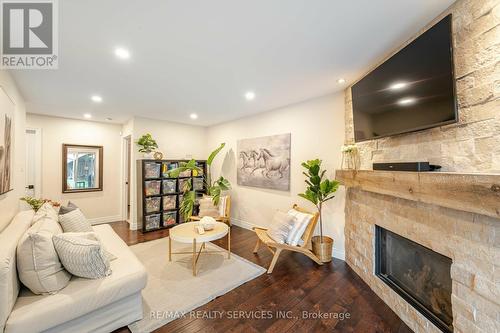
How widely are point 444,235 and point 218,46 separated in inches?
92.1

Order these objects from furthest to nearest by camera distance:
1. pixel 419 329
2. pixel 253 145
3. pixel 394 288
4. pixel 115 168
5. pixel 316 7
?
pixel 115 168 < pixel 253 145 < pixel 394 288 < pixel 419 329 < pixel 316 7

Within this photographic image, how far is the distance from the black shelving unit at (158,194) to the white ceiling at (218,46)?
5.13ft

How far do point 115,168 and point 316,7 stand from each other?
5308 millimetres

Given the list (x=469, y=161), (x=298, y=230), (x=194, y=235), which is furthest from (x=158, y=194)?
(x=469, y=161)

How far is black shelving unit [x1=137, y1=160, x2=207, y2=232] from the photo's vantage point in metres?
4.16

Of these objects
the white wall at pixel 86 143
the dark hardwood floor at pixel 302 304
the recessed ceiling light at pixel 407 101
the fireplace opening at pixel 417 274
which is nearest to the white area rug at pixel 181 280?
the dark hardwood floor at pixel 302 304

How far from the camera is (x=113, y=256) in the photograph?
6.67 feet

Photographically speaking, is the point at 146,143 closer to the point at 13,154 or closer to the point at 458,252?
the point at 13,154

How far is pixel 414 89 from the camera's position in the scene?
5.19 ft

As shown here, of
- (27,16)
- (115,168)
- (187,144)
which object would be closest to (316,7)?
(27,16)

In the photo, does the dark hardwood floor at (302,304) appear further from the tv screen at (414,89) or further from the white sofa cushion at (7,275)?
the tv screen at (414,89)

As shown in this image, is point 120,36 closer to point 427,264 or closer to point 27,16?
point 27,16

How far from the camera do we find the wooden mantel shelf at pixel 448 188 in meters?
1.03

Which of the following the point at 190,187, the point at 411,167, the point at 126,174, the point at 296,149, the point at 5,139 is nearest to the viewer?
the point at 411,167
